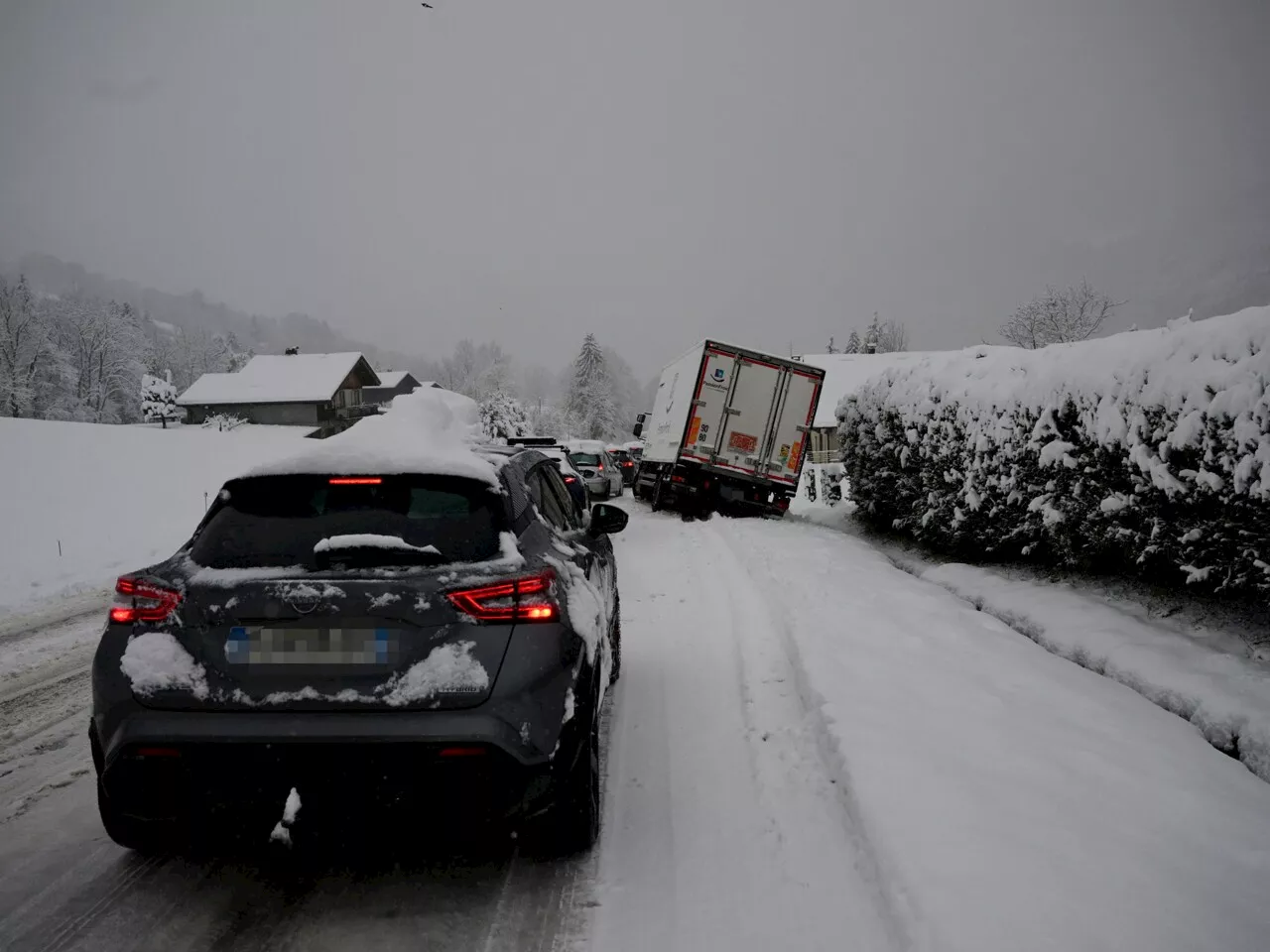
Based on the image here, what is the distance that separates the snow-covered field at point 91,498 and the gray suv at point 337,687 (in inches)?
73.8

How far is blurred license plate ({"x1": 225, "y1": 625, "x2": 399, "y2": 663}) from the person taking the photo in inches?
97.0

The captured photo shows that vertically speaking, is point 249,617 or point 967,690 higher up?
point 249,617

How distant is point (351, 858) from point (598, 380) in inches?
2876

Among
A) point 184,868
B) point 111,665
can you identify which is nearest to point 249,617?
point 111,665

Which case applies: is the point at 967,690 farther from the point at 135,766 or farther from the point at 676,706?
the point at 135,766

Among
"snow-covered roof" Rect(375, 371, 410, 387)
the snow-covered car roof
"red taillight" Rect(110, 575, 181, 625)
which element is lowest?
"snow-covered roof" Rect(375, 371, 410, 387)

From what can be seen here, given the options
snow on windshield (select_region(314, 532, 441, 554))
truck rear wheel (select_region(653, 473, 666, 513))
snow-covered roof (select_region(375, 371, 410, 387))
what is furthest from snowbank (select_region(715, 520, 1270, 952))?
snow-covered roof (select_region(375, 371, 410, 387))

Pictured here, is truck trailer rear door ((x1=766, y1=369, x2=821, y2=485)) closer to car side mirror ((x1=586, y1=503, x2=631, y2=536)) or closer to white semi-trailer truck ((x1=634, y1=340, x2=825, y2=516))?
white semi-trailer truck ((x1=634, y1=340, x2=825, y2=516))

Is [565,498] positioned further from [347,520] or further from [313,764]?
[313,764]

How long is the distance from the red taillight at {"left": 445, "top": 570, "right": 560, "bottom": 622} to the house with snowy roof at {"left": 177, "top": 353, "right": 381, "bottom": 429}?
56.6 m

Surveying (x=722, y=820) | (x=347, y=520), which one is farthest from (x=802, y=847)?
(x=347, y=520)

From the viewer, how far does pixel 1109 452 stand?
5695 mm

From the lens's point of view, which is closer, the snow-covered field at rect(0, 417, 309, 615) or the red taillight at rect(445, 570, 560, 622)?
the red taillight at rect(445, 570, 560, 622)

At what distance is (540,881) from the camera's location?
9.43 ft
